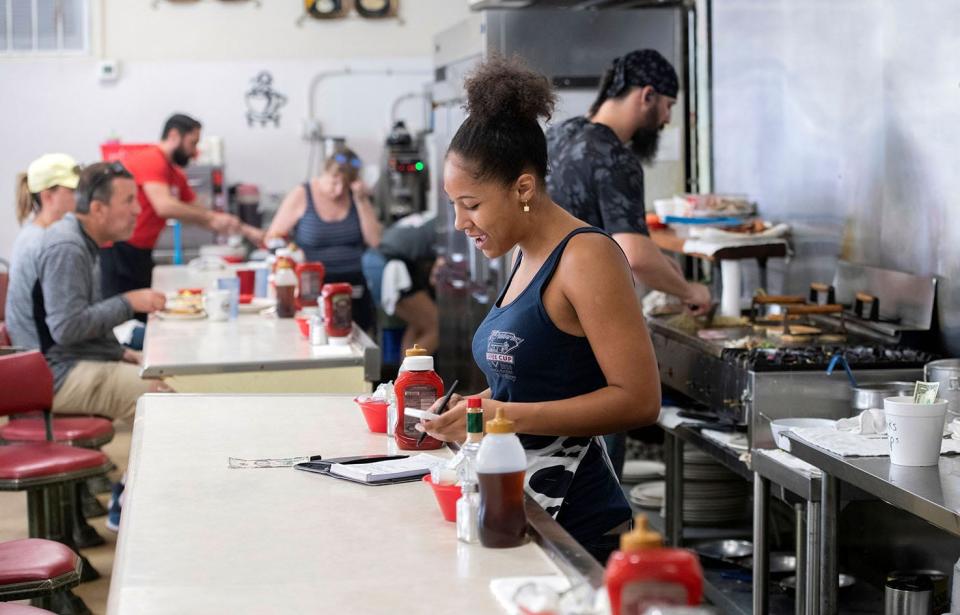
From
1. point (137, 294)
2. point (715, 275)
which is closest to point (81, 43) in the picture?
point (137, 294)

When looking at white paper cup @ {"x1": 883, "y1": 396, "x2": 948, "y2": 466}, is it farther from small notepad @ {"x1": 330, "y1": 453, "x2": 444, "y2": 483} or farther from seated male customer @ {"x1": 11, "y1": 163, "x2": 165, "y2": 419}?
seated male customer @ {"x1": 11, "y1": 163, "x2": 165, "y2": 419}

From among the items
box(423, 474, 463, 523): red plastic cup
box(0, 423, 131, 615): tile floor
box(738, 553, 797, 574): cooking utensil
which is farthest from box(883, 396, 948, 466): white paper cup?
box(0, 423, 131, 615): tile floor

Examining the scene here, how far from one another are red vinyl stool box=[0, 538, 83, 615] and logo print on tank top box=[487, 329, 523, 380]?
132 centimetres

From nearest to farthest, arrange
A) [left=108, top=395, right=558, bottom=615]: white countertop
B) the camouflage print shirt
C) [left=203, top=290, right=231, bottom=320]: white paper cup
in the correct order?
[left=108, top=395, right=558, bottom=615]: white countertop → the camouflage print shirt → [left=203, top=290, right=231, bottom=320]: white paper cup

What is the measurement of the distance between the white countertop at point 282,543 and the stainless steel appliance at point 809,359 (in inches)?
56.6

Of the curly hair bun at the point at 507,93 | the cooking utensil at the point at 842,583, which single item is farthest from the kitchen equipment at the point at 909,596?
the curly hair bun at the point at 507,93

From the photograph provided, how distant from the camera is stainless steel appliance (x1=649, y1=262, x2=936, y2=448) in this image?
3.87 meters

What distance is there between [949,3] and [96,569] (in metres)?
3.69

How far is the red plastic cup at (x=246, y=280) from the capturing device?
6.20m

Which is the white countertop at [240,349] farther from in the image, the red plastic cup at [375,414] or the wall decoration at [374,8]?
the wall decoration at [374,8]

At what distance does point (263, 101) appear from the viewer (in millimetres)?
10719

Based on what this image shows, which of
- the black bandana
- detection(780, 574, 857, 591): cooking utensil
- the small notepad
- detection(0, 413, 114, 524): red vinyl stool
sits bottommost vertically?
detection(780, 574, 857, 591): cooking utensil

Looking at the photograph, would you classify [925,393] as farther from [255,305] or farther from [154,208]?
[154,208]

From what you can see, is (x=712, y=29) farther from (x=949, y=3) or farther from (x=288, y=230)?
(x=288, y=230)
